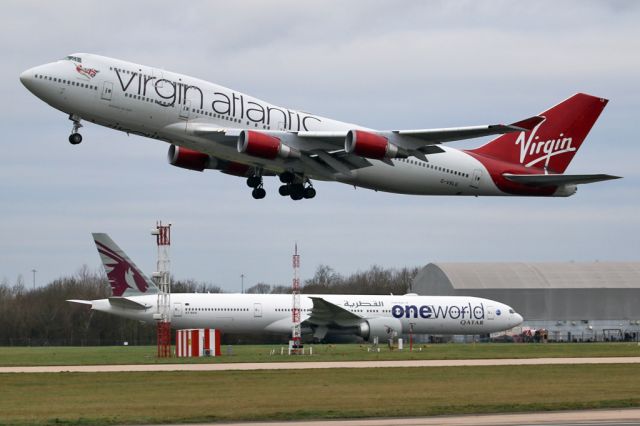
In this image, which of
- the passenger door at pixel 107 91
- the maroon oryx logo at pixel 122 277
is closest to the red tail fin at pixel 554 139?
the passenger door at pixel 107 91

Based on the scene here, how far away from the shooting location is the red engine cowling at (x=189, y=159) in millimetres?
54906

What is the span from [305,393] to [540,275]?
286 feet

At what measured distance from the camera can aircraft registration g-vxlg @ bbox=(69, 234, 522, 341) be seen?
77.4 m

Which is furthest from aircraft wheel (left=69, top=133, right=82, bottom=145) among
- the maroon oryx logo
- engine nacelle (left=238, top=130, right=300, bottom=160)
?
the maroon oryx logo

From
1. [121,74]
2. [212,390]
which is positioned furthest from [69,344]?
[212,390]

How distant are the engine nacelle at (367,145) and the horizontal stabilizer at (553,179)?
995 centimetres

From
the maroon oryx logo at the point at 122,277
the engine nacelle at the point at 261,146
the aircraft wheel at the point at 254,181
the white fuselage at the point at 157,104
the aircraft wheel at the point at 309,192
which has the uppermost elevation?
the white fuselage at the point at 157,104

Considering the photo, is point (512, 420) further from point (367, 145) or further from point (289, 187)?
point (289, 187)

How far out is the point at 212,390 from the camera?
39.2 meters

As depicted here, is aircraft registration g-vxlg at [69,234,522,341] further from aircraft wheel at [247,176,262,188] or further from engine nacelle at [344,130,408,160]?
engine nacelle at [344,130,408,160]

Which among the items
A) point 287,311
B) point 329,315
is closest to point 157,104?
point 287,311

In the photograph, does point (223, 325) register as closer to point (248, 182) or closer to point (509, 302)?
point (248, 182)

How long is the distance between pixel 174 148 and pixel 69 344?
56.8 m

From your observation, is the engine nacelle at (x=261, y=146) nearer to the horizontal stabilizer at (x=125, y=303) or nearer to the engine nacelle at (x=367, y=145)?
the engine nacelle at (x=367, y=145)
